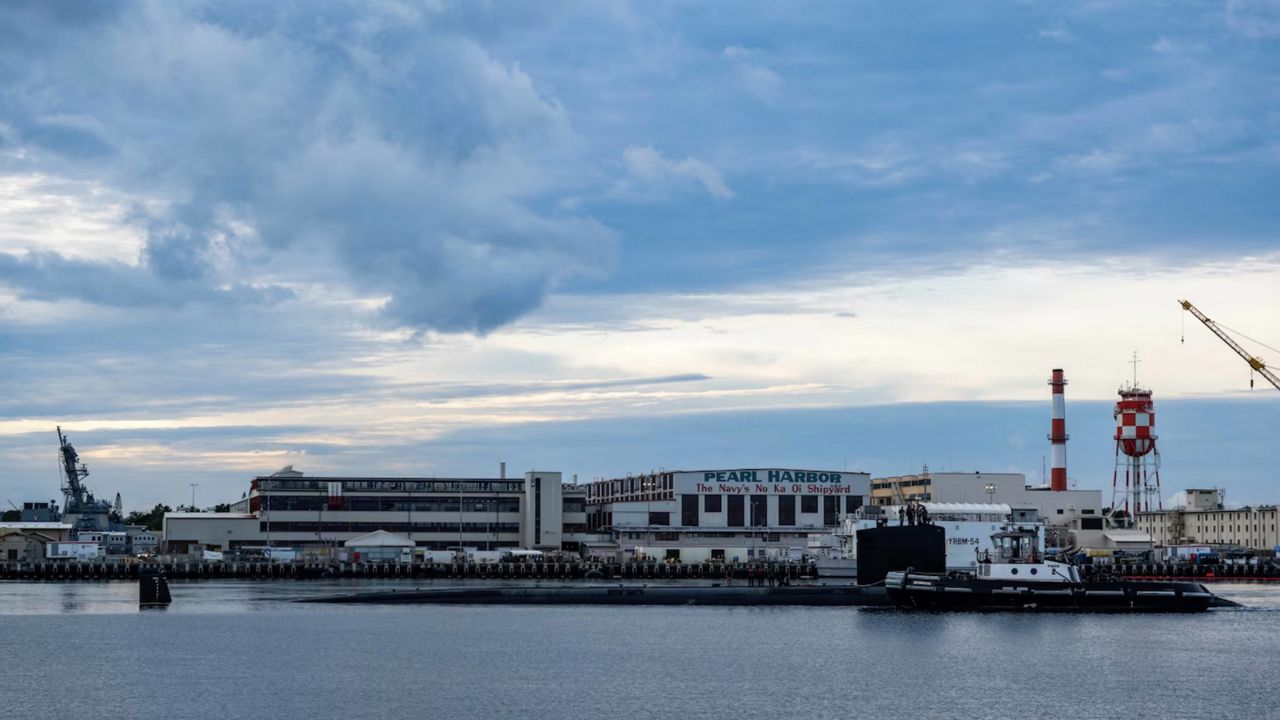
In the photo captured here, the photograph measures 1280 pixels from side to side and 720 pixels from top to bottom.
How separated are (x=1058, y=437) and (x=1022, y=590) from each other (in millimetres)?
93136

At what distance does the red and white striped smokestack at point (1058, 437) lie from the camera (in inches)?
6575

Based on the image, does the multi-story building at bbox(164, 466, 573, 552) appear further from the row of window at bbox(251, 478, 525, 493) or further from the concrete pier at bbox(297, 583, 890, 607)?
the concrete pier at bbox(297, 583, 890, 607)

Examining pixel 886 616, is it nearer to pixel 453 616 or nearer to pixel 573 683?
pixel 453 616

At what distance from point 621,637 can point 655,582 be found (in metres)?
56.6

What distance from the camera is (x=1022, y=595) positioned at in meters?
78.4

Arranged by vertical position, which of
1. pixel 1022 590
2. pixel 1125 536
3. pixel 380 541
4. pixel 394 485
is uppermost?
pixel 394 485

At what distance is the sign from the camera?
14762 cm

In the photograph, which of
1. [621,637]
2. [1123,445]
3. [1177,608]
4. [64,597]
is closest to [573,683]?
[621,637]

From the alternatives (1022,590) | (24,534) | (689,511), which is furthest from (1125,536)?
(24,534)

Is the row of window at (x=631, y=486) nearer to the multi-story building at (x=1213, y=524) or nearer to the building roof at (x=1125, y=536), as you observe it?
the building roof at (x=1125, y=536)

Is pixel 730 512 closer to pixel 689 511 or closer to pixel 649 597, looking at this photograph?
pixel 689 511

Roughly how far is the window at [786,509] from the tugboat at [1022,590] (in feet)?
217

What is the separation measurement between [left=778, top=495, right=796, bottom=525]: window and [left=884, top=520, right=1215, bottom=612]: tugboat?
217ft

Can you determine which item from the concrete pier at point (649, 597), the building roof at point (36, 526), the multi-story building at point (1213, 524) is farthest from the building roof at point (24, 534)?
the multi-story building at point (1213, 524)
